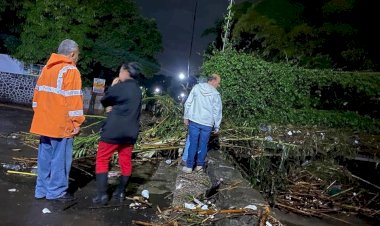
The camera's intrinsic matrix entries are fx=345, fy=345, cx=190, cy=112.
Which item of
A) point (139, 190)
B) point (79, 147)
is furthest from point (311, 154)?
point (79, 147)

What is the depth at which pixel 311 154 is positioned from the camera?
845 centimetres

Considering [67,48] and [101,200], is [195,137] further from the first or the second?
[67,48]

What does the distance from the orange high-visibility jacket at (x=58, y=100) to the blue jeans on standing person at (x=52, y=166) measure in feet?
0.59

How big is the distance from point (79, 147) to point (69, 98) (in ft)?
10.4

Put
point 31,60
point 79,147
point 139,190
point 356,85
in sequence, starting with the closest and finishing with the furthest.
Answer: point 139,190 < point 79,147 < point 356,85 < point 31,60

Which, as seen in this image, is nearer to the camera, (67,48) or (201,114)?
(67,48)

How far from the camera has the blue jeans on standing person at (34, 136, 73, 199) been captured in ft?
14.3

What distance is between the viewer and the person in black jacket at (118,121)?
14.7ft

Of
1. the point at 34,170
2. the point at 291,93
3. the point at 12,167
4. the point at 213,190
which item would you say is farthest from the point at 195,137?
the point at 291,93

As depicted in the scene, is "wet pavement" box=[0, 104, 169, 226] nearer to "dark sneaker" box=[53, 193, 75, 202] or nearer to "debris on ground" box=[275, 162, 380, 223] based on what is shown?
"dark sneaker" box=[53, 193, 75, 202]

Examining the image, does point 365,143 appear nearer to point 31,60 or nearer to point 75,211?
point 75,211

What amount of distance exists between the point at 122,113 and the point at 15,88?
19004 millimetres

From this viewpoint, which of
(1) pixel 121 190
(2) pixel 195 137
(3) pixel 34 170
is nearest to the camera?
(1) pixel 121 190

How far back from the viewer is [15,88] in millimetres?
20828
